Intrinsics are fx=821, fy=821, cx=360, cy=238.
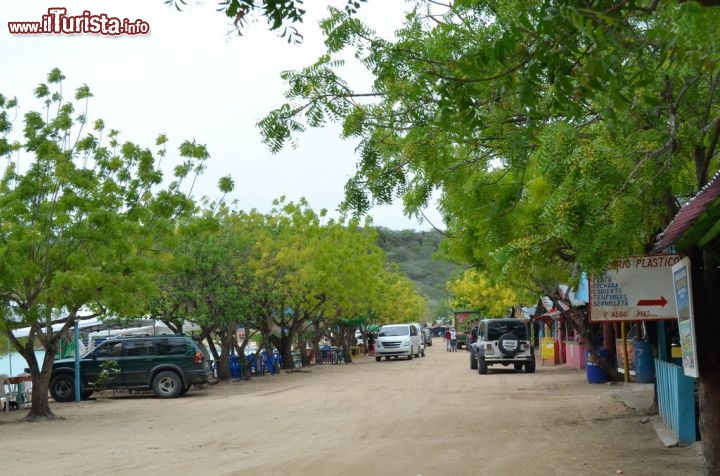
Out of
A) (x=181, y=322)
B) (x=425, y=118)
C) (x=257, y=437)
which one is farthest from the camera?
(x=181, y=322)

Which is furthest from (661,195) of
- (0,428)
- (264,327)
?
(264,327)

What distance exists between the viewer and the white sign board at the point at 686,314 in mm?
8211

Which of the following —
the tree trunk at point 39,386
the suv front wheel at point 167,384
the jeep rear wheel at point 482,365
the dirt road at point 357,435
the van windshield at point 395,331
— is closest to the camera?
the dirt road at point 357,435

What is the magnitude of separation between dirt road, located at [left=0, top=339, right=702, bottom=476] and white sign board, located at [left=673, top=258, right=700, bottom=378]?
5.40 feet

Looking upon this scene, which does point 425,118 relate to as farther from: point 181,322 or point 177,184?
point 181,322

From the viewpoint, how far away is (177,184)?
1952cm

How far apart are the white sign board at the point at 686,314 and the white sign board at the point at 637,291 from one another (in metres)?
1.86

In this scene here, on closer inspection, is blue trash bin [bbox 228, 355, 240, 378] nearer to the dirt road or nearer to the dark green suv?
the dark green suv

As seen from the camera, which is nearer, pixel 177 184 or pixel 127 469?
pixel 127 469

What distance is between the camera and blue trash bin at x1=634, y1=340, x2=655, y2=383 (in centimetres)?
1977

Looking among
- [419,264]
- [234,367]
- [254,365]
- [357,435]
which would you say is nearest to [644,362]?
[357,435]

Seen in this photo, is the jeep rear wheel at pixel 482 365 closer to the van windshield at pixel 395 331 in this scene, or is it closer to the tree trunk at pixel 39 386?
the tree trunk at pixel 39 386

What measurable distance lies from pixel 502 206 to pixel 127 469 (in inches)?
236

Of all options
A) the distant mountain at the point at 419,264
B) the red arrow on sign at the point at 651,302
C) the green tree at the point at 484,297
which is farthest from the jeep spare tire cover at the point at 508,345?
the distant mountain at the point at 419,264
